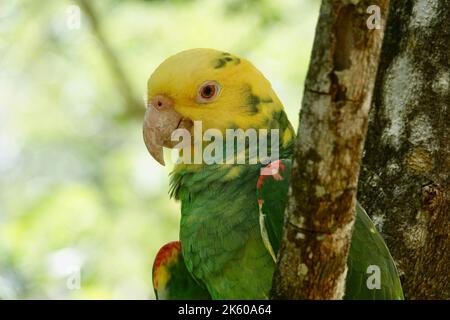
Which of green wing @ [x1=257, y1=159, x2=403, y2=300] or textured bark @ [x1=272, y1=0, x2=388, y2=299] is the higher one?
textured bark @ [x1=272, y1=0, x2=388, y2=299]

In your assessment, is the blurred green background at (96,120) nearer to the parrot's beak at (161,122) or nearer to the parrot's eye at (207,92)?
the parrot's beak at (161,122)

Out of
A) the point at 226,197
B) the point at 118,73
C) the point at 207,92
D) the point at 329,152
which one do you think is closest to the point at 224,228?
the point at 226,197

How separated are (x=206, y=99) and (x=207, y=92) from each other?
4 cm

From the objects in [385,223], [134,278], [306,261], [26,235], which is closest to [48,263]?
[26,235]

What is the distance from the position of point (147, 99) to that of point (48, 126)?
5081mm

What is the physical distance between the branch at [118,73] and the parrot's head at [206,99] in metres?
3.94

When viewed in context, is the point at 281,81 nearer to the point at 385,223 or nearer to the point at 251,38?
the point at 251,38

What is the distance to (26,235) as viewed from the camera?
6539mm

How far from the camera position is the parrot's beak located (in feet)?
11.9

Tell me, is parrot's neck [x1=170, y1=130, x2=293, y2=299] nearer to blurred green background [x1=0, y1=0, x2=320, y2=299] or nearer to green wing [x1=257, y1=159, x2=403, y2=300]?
green wing [x1=257, y1=159, x2=403, y2=300]

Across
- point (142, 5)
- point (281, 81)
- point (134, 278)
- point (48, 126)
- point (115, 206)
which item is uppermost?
point (142, 5)

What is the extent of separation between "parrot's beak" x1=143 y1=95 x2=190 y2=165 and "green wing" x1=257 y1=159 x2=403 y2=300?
66 centimetres

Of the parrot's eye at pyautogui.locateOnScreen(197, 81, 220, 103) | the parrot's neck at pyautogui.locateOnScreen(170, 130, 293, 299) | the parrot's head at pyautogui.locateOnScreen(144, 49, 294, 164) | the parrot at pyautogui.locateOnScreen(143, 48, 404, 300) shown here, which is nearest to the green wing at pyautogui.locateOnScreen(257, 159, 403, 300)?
the parrot at pyautogui.locateOnScreen(143, 48, 404, 300)

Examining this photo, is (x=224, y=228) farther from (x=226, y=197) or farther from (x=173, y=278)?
(x=173, y=278)
